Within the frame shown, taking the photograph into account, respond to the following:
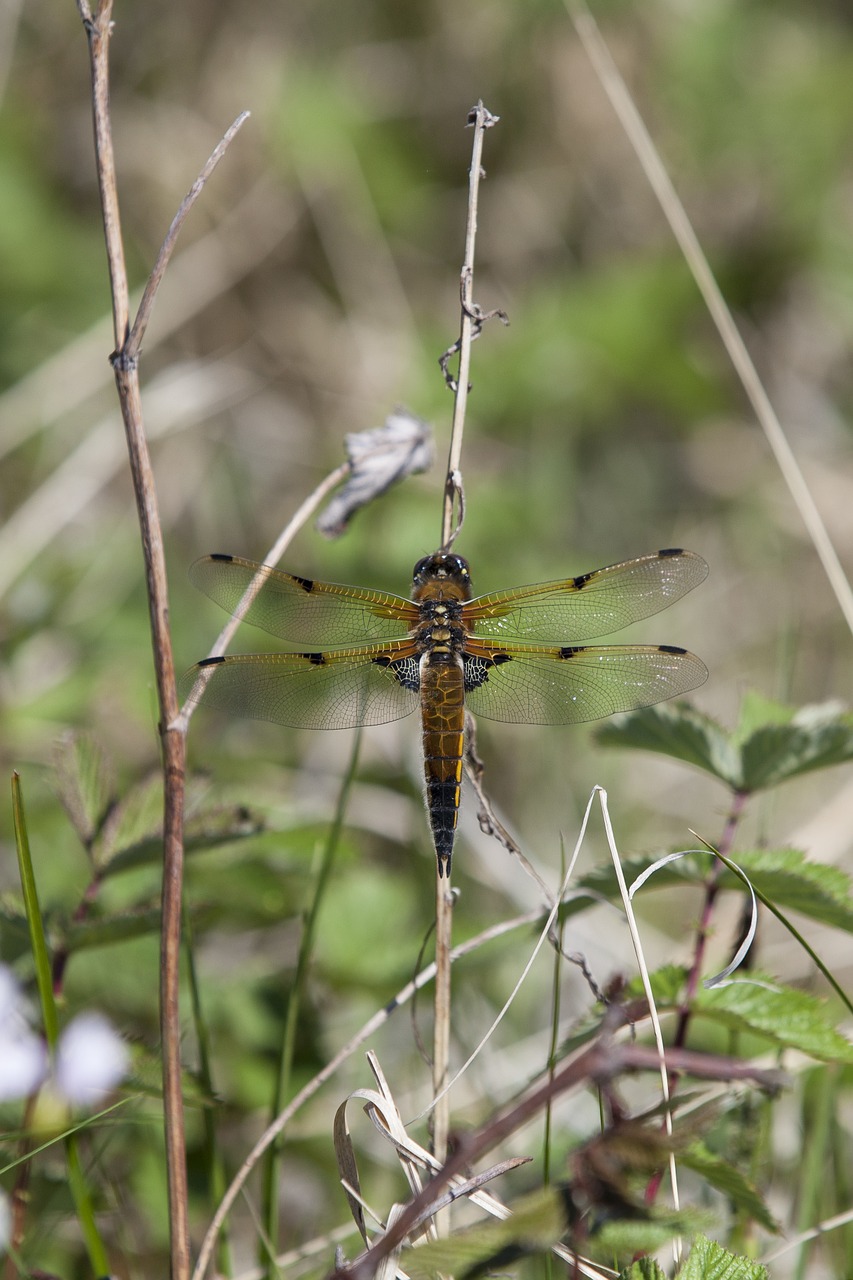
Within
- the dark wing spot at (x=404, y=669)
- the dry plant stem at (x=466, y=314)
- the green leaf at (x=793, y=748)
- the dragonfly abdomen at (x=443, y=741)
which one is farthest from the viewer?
the dark wing spot at (x=404, y=669)

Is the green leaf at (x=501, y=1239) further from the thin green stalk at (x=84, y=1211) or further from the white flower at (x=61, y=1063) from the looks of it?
the white flower at (x=61, y=1063)

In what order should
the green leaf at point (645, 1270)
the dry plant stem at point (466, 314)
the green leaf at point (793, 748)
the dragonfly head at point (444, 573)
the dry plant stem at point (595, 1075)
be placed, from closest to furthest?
1. the dry plant stem at point (595, 1075)
2. the green leaf at point (645, 1270)
3. the green leaf at point (793, 748)
4. the dry plant stem at point (466, 314)
5. the dragonfly head at point (444, 573)

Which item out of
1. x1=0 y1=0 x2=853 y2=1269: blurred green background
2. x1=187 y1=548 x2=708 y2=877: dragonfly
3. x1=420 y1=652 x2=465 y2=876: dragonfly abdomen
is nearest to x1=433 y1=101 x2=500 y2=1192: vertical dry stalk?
x1=420 y1=652 x2=465 y2=876: dragonfly abdomen

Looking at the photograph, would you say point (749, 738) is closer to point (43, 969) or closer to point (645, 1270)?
point (645, 1270)

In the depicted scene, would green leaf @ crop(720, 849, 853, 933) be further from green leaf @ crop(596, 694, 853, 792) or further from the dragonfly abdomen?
the dragonfly abdomen

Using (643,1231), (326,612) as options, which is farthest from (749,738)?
(326,612)

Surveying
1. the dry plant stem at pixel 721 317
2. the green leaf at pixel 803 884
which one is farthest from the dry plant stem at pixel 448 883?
the dry plant stem at pixel 721 317

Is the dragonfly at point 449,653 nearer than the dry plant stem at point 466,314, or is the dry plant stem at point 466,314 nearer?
the dry plant stem at point 466,314
